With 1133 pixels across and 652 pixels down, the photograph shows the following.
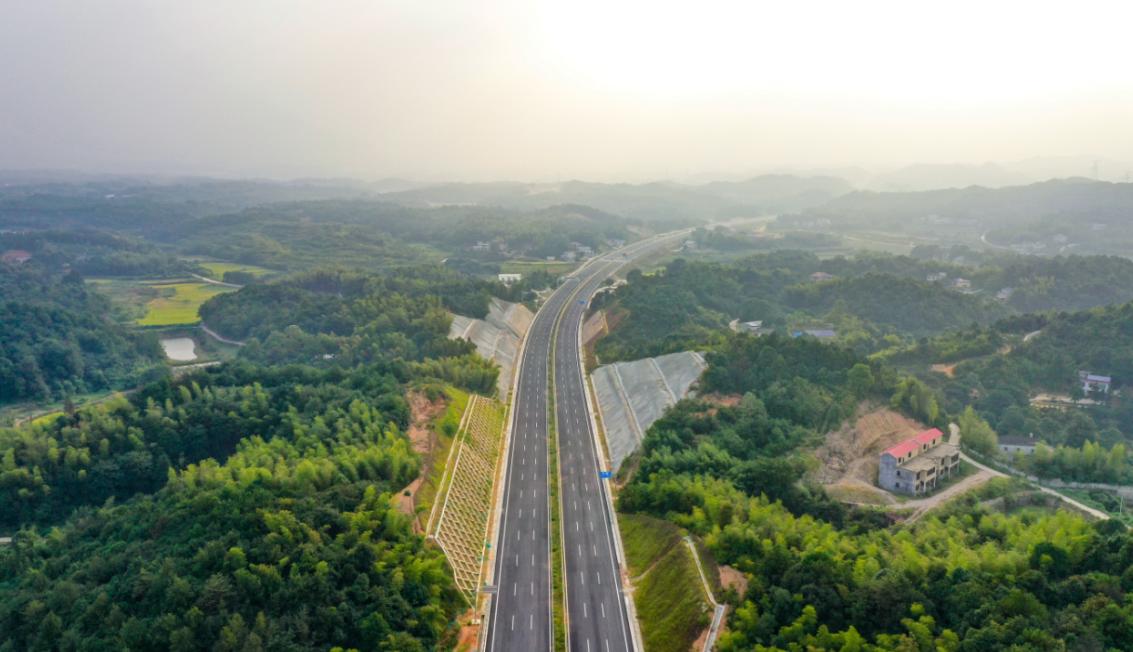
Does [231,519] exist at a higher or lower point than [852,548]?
higher

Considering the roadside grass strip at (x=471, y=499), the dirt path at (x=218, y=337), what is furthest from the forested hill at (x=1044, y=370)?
the dirt path at (x=218, y=337)

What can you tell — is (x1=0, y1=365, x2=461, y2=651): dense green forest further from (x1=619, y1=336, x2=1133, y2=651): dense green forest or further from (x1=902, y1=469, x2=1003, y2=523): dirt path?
(x1=902, y1=469, x2=1003, y2=523): dirt path

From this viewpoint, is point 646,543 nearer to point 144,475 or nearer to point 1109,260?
point 144,475

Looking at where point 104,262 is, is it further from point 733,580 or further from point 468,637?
point 733,580

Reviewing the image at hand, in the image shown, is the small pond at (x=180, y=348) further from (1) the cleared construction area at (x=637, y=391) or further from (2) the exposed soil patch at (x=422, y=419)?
(1) the cleared construction area at (x=637, y=391)

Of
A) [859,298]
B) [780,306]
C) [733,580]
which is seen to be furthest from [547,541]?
[859,298]

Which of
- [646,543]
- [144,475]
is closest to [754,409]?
[646,543]
